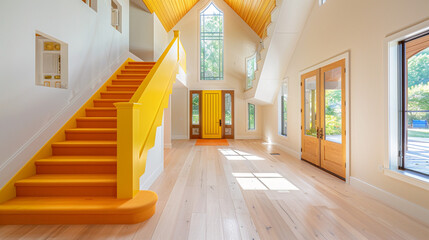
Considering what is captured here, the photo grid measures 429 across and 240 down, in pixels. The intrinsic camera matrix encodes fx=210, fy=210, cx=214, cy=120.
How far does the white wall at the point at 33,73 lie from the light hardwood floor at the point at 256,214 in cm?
105

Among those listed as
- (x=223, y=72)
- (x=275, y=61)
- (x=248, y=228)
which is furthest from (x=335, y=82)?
(x=223, y=72)

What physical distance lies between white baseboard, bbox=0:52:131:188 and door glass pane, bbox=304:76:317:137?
4.53 meters

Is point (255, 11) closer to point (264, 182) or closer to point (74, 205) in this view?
point (264, 182)

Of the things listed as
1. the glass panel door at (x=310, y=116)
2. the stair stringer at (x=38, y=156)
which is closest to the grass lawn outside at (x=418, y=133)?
the glass panel door at (x=310, y=116)

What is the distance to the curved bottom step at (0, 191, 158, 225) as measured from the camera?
2148 millimetres

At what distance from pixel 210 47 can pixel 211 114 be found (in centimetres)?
304

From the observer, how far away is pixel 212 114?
9.51 meters

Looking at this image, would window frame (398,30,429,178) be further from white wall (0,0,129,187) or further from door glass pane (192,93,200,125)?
door glass pane (192,93,200,125)

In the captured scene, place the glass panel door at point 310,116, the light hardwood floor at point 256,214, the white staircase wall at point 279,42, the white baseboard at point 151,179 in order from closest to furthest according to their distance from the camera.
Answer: the light hardwood floor at point 256,214
the white baseboard at point 151,179
the glass panel door at point 310,116
the white staircase wall at point 279,42

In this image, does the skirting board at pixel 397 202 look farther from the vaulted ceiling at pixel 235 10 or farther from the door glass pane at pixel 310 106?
the vaulted ceiling at pixel 235 10

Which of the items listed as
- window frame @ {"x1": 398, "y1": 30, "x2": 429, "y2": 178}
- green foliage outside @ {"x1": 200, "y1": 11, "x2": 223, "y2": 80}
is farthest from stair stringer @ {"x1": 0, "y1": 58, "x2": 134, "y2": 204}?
green foliage outside @ {"x1": 200, "y1": 11, "x2": 223, "y2": 80}

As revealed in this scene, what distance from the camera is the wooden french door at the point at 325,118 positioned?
3787 mm

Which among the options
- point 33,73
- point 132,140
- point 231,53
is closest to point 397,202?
point 132,140

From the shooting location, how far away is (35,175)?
2625mm
